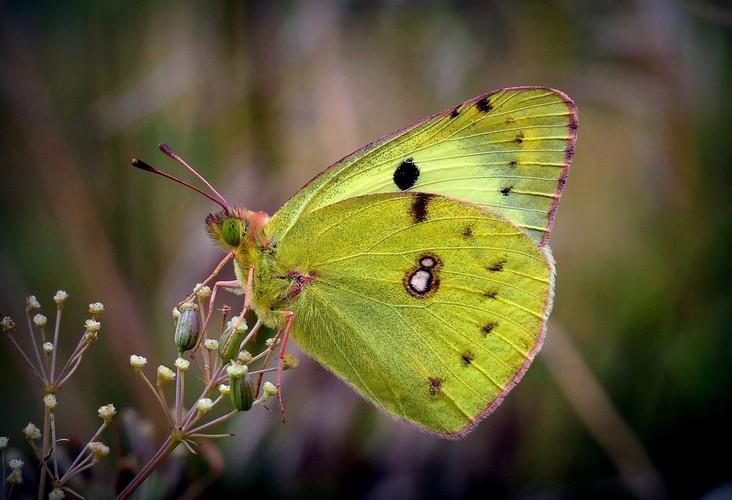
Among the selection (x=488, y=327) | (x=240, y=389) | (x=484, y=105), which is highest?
(x=484, y=105)

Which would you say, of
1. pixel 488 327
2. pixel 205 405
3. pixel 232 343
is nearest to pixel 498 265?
pixel 488 327

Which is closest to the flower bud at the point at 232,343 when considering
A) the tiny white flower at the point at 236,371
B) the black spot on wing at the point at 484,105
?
the tiny white flower at the point at 236,371

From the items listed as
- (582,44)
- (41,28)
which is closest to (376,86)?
(582,44)

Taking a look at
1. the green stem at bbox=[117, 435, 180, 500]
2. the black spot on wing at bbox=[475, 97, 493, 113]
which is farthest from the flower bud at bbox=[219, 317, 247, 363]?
the black spot on wing at bbox=[475, 97, 493, 113]

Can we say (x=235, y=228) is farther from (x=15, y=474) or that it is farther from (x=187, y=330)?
(x=15, y=474)

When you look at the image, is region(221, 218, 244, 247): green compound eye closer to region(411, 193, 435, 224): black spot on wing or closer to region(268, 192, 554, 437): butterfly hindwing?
region(268, 192, 554, 437): butterfly hindwing

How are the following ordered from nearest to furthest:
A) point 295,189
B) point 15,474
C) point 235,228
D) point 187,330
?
point 15,474, point 187,330, point 235,228, point 295,189

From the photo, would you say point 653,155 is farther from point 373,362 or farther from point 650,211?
point 373,362
